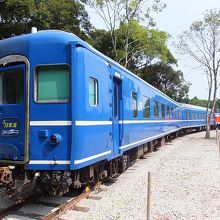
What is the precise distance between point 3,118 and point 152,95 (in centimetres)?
949

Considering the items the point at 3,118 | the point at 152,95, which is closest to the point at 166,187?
the point at 3,118

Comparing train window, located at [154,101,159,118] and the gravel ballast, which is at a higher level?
train window, located at [154,101,159,118]

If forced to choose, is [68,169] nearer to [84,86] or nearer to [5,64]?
[84,86]

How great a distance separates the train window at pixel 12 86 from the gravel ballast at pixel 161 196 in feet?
7.70

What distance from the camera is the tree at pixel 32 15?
70.9 ft

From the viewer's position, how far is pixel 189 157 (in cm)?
1712

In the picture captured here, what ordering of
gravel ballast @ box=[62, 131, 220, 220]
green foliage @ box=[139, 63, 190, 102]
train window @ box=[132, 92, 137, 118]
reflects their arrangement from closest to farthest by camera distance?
gravel ballast @ box=[62, 131, 220, 220] < train window @ box=[132, 92, 137, 118] < green foliage @ box=[139, 63, 190, 102]

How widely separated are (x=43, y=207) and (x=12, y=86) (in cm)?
241

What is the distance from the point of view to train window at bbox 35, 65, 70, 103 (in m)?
7.32

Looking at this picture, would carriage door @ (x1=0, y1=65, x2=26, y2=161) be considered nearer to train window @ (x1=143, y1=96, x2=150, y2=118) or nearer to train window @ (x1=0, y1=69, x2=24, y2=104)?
train window @ (x1=0, y1=69, x2=24, y2=104)

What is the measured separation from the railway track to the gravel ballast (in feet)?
0.52

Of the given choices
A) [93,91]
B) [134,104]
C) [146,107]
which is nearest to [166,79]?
[146,107]

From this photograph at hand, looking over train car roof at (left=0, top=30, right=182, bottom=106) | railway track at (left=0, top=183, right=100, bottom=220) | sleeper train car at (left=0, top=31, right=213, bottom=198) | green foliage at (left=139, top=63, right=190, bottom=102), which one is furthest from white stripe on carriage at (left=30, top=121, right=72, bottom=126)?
green foliage at (left=139, top=63, right=190, bottom=102)

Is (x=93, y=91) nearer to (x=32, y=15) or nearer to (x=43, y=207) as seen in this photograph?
(x=43, y=207)
